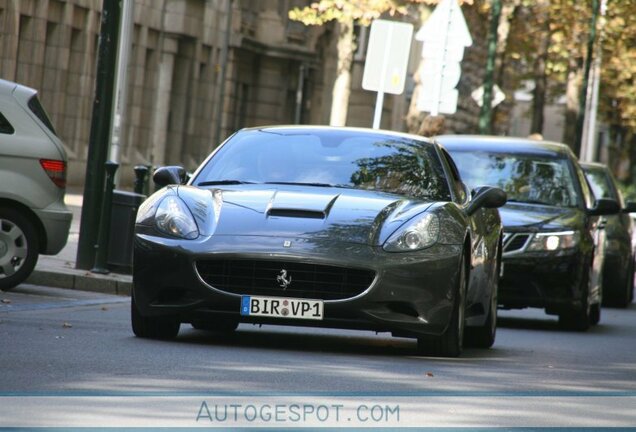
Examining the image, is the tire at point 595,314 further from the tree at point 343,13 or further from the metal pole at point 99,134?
the tree at point 343,13

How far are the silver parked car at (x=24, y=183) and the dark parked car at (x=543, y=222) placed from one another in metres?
3.81

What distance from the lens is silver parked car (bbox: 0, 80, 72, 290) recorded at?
1480 cm

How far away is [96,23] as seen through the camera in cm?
4100

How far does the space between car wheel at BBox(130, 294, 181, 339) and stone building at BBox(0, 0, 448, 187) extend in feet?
80.7

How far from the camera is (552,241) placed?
15.9m

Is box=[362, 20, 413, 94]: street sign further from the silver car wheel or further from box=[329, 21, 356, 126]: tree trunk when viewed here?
box=[329, 21, 356, 126]: tree trunk

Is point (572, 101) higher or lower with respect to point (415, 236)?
higher

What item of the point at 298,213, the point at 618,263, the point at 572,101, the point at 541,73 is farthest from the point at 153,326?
the point at 541,73

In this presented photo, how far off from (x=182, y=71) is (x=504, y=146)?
1258 inches

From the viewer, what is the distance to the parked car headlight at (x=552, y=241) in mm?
15867

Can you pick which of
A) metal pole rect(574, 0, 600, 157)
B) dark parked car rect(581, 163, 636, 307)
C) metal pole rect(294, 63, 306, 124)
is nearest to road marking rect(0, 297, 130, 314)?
dark parked car rect(581, 163, 636, 307)

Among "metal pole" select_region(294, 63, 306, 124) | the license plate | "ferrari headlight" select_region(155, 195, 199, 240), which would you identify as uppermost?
"metal pole" select_region(294, 63, 306, 124)

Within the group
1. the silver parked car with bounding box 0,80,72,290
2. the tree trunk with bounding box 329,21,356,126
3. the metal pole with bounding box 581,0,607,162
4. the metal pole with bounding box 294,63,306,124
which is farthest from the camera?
the metal pole with bounding box 294,63,306,124

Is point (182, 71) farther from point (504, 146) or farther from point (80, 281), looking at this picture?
point (80, 281)
